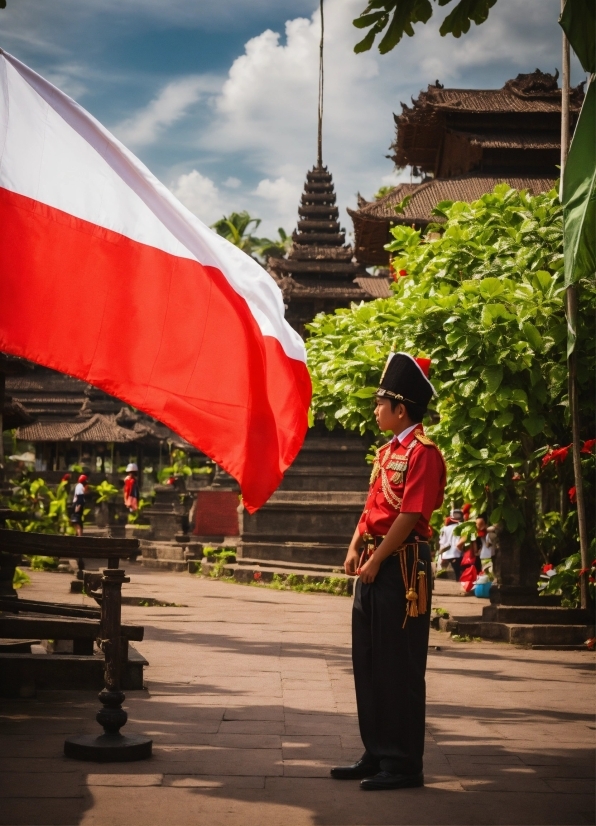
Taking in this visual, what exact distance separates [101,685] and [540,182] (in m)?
22.1

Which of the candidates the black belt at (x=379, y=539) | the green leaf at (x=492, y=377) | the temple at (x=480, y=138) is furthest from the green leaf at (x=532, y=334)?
the temple at (x=480, y=138)

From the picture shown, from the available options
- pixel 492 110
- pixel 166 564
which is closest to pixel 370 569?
pixel 166 564

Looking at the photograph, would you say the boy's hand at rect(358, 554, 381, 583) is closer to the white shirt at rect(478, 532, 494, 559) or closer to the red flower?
the red flower

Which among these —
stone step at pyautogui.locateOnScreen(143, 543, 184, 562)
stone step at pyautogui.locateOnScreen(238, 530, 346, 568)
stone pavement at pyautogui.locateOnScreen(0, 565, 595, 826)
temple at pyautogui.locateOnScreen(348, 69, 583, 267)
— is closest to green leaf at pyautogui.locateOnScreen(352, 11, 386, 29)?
stone pavement at pyautogui.locateOnScreen(0, 565, 595, 826)

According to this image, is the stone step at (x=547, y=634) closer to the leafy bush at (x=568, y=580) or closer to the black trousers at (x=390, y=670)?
the leafy bush at (x=568, y=580)

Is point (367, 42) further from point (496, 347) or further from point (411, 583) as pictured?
point (496, 347)

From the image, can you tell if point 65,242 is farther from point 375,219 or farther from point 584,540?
point 375,219

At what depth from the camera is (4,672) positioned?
21.1ft

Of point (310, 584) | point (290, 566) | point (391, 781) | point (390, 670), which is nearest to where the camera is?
point (391, 781)

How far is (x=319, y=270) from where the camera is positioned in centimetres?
3491

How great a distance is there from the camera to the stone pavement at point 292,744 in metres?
4.25

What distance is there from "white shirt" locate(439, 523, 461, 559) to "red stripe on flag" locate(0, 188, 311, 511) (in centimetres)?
1329

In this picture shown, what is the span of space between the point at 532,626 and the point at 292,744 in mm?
5588

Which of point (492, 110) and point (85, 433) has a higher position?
point (492, 110)
